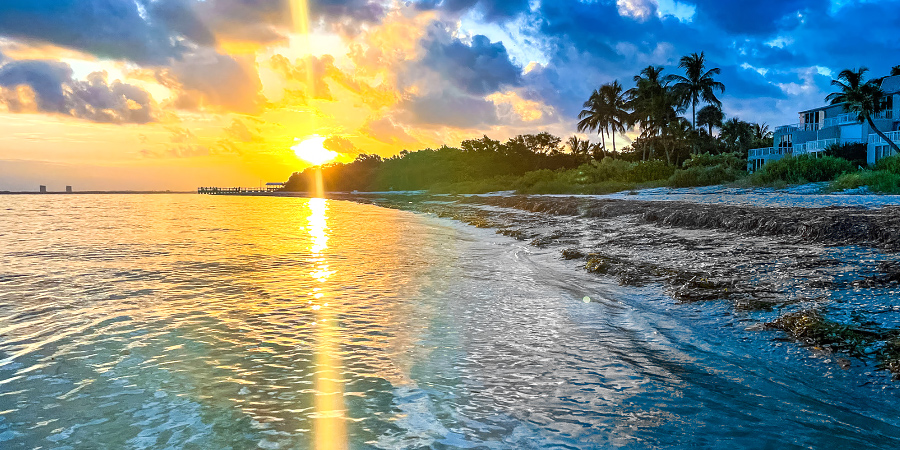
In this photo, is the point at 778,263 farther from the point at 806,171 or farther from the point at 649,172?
the point at 649,172

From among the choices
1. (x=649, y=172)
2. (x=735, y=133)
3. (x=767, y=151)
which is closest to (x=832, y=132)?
(x=767, y=151)

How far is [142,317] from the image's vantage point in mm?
5641

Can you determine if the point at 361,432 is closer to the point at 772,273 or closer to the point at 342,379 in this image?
the point at 342,379

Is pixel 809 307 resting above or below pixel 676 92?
below

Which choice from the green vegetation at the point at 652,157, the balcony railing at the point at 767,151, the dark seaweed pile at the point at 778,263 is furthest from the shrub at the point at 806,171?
the balcony railing at the point at 767,151

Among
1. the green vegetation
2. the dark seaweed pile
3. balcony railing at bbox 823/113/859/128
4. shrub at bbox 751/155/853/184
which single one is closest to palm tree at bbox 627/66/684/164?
the green vegetation

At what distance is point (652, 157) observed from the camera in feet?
201

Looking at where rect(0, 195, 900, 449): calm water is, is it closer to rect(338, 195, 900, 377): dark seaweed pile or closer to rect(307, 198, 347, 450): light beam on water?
rect(307, 198, 347, 450): light beam on water

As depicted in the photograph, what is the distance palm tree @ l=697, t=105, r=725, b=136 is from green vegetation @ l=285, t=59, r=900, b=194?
4.8 inches

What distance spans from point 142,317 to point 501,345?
3678mm

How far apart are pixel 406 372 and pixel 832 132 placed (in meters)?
65.7

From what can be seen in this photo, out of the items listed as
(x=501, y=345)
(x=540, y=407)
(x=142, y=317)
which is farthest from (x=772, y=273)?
(x=142, y=317)

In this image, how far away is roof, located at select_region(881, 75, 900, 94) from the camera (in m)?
50.8

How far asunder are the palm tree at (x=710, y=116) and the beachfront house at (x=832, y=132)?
7342 millimetres
